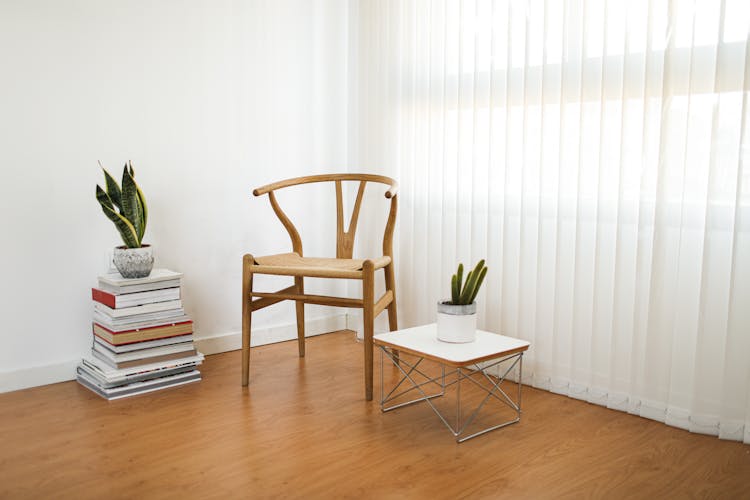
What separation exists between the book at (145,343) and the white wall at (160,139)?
0.74 ft

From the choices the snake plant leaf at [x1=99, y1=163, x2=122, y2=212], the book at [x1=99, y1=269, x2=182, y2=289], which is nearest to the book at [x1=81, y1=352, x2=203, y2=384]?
the book at [x1=99, y1=269, x2=182, y2=289]

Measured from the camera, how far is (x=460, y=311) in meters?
2.24

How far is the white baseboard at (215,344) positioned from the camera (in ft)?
8.45

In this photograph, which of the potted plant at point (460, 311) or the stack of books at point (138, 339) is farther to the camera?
the stack of books at point (138, 339)

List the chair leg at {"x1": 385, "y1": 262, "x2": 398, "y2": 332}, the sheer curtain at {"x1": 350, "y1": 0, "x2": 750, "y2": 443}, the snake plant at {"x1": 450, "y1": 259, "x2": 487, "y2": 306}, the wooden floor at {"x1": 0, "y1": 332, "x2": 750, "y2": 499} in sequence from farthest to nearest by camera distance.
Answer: the chair leg at {"x1": 385, "y1": 262, "x2": 398, "y2": 332} → the snake plant at {"x1": 450, "y1": 259, "x2": 487, "y2": 306} → the sheer curtain at {"x1": 350, "y1": 0, "x2": 750, "y2": 443} → the wooden floor at {"x1": 0, "y1": 332, "x2": 750, "y2": 499}

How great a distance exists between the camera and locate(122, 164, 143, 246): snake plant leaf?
253cm

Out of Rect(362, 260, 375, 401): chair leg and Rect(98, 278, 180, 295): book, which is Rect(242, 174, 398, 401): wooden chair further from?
Rect(98, 278, 180, 295): book

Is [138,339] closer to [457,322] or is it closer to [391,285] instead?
[391,285]

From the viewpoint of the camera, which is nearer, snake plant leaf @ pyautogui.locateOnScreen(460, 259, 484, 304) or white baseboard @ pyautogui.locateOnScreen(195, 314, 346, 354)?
snake plant leaf @ pyautogui.locateOnScreen(460, 259, 484, 304)

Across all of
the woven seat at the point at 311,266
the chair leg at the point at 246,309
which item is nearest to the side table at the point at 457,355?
the woven seat at the point at 311,266

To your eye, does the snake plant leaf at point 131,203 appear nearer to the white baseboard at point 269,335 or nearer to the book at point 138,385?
the book at point 138,385

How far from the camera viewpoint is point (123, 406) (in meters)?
2.42

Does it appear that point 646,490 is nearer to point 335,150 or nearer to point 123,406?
point 123,406

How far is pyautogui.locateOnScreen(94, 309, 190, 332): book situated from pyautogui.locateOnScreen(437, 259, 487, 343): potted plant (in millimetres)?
1061
